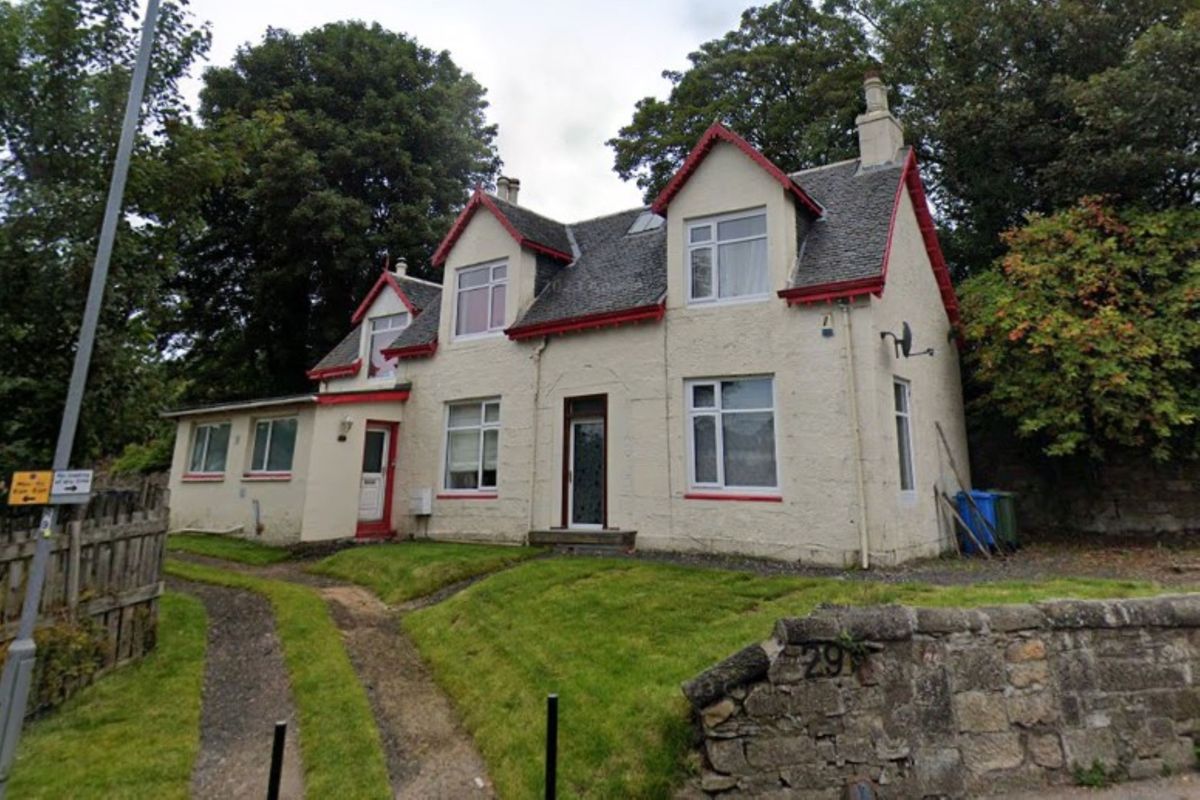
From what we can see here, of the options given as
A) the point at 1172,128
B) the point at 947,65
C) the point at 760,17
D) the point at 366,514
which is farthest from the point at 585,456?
the point at 760,17

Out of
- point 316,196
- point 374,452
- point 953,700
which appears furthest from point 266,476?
point 953,700

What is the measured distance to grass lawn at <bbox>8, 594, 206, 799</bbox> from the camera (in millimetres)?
4480

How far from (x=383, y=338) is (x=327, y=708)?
55.7 ft

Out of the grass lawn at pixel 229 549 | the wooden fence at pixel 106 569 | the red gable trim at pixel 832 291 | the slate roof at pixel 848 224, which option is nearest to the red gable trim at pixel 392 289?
the grass lawn at pixel 229 549

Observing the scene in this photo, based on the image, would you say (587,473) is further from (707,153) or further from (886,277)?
(707,153)

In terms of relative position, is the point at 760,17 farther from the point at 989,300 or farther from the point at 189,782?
the point at 189,782

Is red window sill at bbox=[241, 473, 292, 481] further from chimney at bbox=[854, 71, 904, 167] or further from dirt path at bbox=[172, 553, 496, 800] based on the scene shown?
chimney at bbox=[854, 71, 904, 167]

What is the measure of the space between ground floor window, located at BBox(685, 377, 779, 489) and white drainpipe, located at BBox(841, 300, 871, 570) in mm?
1403

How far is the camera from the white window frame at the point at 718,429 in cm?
1136

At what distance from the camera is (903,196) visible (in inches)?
521

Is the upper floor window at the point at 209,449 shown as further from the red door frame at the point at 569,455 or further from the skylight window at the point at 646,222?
the skylight window at the point at 646,222

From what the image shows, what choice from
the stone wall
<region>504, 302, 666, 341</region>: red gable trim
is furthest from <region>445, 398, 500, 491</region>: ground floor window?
the stone wall

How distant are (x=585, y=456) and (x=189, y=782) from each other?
376 inches

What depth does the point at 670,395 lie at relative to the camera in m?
12.5
